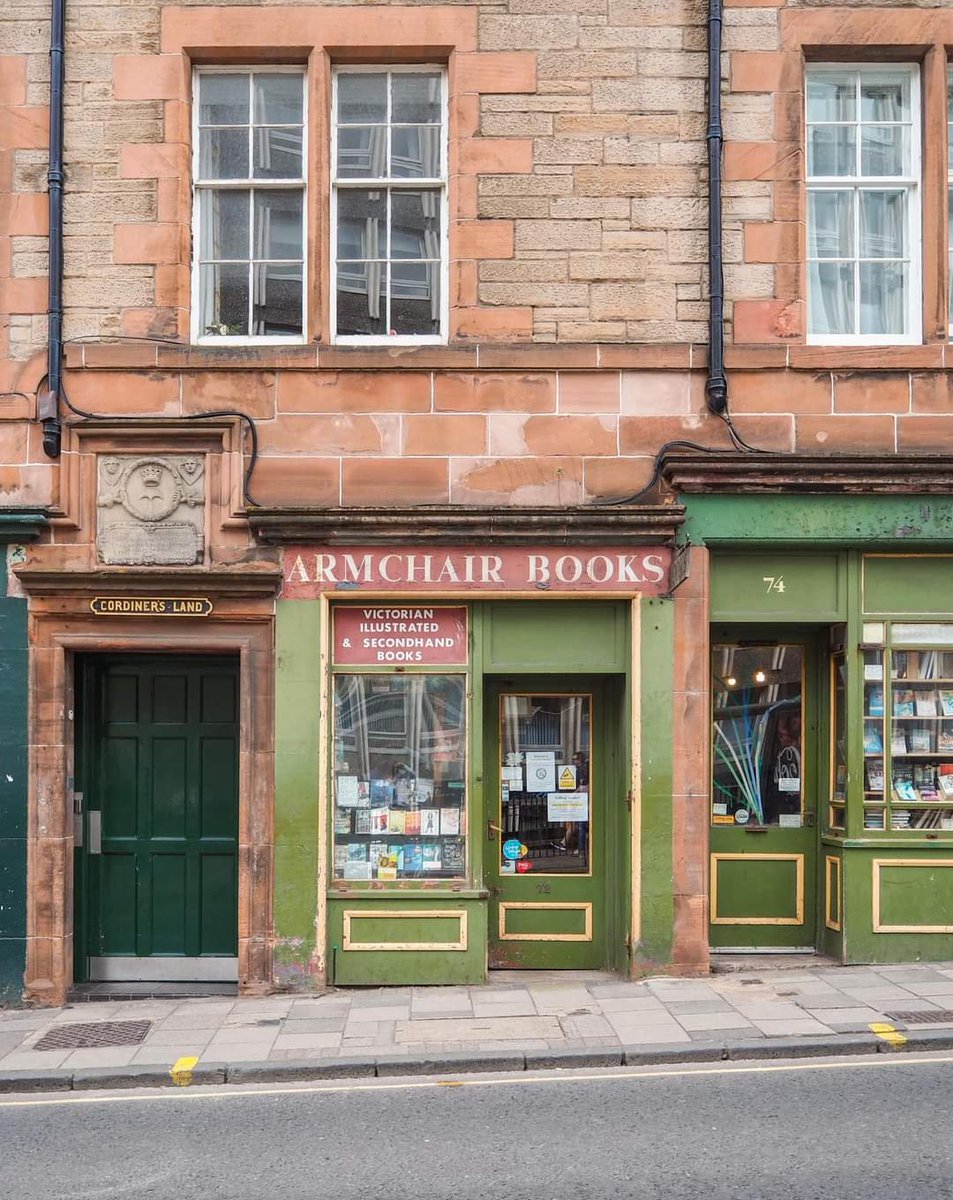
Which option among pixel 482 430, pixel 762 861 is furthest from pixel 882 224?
pixel 762 861

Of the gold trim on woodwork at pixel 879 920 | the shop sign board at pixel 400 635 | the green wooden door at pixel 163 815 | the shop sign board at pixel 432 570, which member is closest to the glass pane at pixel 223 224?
the shop sign board at pixel 432 570

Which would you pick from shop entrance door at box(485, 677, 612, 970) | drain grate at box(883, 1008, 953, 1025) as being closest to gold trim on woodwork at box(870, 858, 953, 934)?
drain grate at box(883, 1008, 953, 1025)

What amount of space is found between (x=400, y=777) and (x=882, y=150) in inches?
254

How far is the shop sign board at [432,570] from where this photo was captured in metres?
9.27

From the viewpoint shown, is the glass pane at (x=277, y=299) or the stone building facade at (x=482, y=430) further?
the glass pane at (x=277, y=299)

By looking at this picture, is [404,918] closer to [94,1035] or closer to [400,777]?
[400,777]

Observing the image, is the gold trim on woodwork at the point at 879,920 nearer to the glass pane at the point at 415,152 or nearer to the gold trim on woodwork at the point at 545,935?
the gold trim on woodwork at the point at 545,935

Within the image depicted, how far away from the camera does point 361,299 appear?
9.75 meters

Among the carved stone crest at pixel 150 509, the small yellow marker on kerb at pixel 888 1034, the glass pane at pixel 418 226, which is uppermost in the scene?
the glass pane at pixel 418 226

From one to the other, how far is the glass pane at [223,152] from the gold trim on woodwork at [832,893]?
24.1 ft

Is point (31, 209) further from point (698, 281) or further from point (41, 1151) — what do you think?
point (41, 1151)

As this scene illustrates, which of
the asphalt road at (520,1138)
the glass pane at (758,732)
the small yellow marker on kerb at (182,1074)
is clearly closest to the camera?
the asphalt road at (520,1138)

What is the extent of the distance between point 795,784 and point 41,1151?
6.41 m

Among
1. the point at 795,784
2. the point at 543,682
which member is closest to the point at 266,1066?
the point at 543,682
